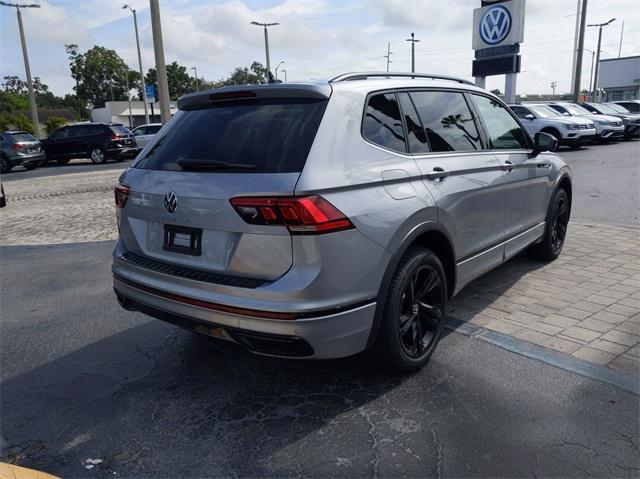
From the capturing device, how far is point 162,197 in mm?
3035

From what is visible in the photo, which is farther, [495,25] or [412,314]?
[495,25]

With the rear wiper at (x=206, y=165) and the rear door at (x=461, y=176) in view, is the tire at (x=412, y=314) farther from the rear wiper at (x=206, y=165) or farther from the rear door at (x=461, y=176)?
the rear wiper at (x=206, y=165)

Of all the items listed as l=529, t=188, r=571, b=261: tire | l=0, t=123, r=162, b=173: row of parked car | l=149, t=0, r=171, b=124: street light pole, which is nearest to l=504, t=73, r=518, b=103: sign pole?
l=149, t=0, r=171, b=124: street light pole

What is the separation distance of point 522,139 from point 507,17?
59.9 ft

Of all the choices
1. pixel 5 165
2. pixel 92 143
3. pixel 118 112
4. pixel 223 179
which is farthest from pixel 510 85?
pixel 118 112

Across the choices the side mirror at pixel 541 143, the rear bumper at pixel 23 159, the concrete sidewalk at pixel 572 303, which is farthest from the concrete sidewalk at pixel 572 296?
the rear bumper at pixel 23 159

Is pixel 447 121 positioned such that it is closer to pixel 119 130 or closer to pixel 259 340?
pixel 259 340

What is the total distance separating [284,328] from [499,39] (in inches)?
846

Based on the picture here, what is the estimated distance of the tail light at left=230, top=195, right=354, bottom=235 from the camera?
257cm

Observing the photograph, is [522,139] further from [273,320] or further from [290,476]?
[290,476]

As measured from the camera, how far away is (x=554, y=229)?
18.7 ft

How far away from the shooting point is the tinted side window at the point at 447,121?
3.61 meters

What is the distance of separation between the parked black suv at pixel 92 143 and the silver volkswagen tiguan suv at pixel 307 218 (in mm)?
20917

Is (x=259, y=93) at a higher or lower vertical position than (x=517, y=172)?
higher
